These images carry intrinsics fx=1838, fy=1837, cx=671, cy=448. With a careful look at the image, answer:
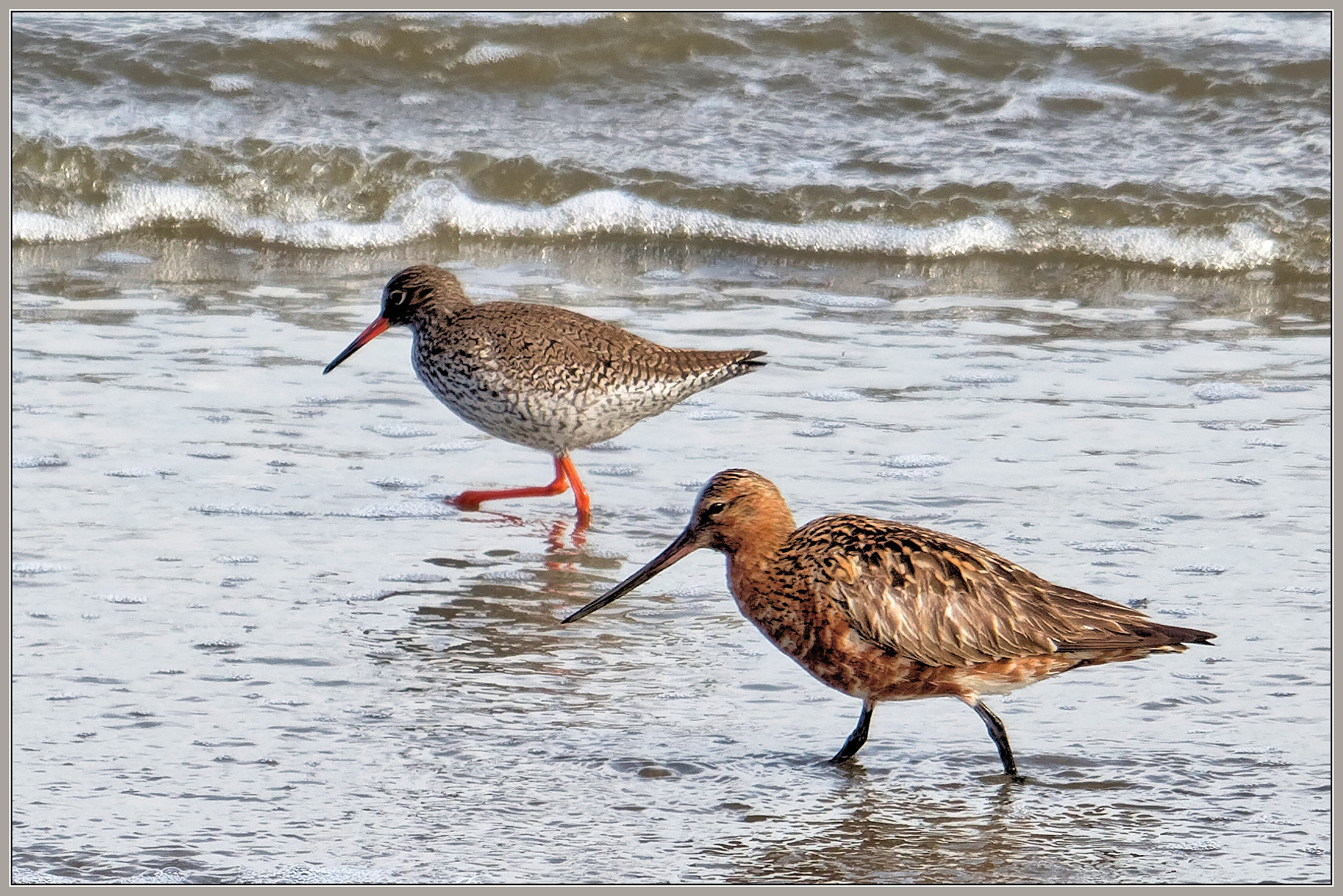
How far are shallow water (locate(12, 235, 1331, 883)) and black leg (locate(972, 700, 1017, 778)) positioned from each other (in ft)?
0.17

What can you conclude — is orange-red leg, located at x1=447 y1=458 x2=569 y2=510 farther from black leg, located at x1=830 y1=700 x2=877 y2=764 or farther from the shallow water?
black leg, located at x1=830 y1=700 x2=877 y2=764

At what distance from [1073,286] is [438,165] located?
400cm

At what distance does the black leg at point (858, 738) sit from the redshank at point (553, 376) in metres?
2.26

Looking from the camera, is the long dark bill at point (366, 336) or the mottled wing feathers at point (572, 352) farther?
the long dark bill at point (366, 336)

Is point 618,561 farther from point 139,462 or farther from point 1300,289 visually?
point 1300,289

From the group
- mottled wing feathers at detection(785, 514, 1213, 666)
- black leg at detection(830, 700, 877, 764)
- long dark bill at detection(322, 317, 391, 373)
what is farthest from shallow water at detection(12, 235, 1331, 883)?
mottled wing feathers at detection(785, 514, 1213, 666)

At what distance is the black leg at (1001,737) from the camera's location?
15.1 feet

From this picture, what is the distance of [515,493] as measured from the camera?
6969 mm

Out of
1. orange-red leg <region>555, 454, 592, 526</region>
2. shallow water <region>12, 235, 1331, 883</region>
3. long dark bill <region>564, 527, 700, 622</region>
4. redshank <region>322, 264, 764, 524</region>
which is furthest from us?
redshank <region>322, 264, 764, 524</region>

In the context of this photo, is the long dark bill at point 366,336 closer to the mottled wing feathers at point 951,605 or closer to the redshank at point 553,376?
the redshank at point 553,376

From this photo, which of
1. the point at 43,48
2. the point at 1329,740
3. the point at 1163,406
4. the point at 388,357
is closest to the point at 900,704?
the point at 1329,740

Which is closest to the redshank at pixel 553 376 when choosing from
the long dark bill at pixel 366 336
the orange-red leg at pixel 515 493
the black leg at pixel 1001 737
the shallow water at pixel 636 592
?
the orange-red leg at pixel 515 493

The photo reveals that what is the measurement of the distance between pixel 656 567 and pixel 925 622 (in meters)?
0.83

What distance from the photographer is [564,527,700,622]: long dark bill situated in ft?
16.4
